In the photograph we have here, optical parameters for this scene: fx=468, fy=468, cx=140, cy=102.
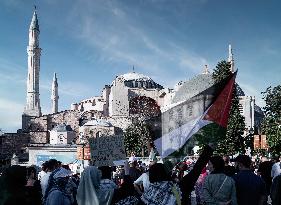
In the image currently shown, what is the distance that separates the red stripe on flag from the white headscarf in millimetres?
1480

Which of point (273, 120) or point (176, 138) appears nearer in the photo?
point (176, 138)

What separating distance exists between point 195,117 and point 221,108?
467mm

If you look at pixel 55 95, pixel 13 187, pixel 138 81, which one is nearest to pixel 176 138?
pixel 13 187

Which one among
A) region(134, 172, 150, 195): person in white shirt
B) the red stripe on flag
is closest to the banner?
region(134, 172, 150, 195): person in white shirt

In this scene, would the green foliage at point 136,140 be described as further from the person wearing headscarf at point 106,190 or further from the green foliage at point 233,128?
the person wearing headscarf at point 106,190

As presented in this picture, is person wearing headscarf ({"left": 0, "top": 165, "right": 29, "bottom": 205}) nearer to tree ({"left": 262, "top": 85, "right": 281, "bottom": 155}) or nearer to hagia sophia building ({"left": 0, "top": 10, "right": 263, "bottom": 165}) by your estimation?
tree ({"left": 262, "top": 85, "right": 281, "bottom": 155})

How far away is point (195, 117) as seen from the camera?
5516 mm

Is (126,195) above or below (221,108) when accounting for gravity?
below

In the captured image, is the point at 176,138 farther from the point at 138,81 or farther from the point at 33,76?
the point at 138,81

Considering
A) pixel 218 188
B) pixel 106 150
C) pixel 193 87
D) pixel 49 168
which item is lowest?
pixel 218 188

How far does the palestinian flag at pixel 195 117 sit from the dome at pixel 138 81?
8327cm

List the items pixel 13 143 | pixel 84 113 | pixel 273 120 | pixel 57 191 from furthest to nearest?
pixel 84 113, pixel 13 143, pixel 273 120, pixel 57 191

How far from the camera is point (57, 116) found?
3187 inches

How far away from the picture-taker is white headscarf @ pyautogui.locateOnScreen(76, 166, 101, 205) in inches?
209
